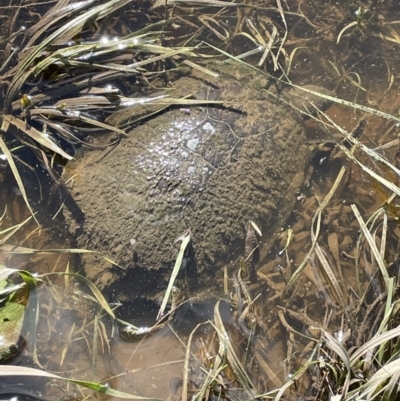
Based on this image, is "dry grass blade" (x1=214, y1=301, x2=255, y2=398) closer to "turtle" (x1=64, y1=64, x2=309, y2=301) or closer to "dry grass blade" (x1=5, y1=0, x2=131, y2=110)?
"turtle" (x1=64, y1=64, x2=309, y2=301)

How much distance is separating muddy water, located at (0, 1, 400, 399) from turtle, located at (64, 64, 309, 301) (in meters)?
0.16

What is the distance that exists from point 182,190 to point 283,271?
0.71 metres

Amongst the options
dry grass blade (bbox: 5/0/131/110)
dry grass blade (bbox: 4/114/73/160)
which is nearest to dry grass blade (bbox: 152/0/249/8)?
dry grass blade (bbox: 5/0/131/110)

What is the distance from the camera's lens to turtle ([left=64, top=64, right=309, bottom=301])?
2250 mm

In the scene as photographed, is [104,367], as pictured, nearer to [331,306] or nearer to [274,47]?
[331,306]

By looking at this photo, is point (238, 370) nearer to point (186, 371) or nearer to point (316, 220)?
point (186, 371)

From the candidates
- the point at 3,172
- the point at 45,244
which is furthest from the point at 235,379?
the point at 3,172

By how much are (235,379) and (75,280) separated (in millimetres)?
872

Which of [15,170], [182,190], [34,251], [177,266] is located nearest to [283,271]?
[177,266]

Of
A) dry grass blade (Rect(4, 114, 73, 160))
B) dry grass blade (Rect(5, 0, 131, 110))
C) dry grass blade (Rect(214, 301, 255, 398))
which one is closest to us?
dry grass blade (Rect(214, 301, 255, 398))

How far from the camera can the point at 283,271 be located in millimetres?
2562

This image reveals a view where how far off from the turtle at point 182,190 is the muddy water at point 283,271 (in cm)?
16


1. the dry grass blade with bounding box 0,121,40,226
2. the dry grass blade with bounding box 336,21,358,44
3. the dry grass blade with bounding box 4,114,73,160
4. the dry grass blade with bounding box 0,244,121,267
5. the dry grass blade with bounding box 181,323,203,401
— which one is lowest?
the dry grass blade with bounding box 181,323,203,401

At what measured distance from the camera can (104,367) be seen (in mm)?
2311
